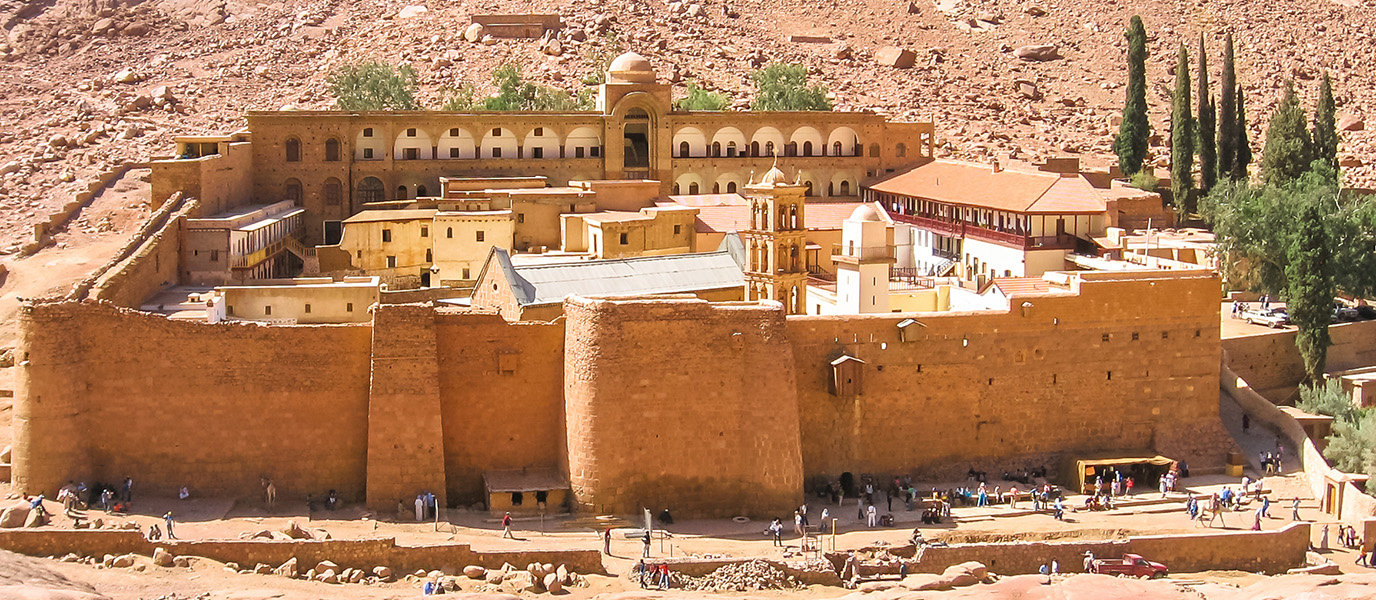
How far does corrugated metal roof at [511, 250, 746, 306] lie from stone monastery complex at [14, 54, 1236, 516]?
0.08m

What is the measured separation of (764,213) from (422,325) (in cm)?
1034

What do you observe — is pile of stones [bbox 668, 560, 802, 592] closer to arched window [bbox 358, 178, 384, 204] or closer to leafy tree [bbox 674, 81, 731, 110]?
arched window [bbox 358, 178, 384, 204]

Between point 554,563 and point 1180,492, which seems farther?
point 1180,492

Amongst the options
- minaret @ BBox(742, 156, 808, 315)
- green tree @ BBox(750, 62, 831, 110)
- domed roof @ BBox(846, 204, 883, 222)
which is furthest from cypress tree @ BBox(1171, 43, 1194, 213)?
minaret @ BBox(742, 156, 808, 315)

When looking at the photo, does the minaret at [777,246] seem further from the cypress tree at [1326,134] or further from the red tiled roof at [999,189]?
the cypress tree at [1326,134]

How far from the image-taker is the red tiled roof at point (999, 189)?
5016 centimetres

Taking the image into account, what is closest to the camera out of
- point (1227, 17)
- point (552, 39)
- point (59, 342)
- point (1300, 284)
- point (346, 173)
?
point (59, 342)

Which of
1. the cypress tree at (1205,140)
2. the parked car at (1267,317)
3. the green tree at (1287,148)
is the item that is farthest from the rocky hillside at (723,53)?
the parked car at (1267,317)

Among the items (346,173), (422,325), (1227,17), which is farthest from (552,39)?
(422,325)

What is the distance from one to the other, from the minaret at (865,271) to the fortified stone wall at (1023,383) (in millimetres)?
5093

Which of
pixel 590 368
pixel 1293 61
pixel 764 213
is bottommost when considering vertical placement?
pixel 590 368

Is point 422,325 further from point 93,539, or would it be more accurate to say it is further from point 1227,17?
point 1227,17

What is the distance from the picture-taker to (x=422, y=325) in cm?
3419

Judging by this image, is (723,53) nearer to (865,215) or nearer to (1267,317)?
(1267,317)
